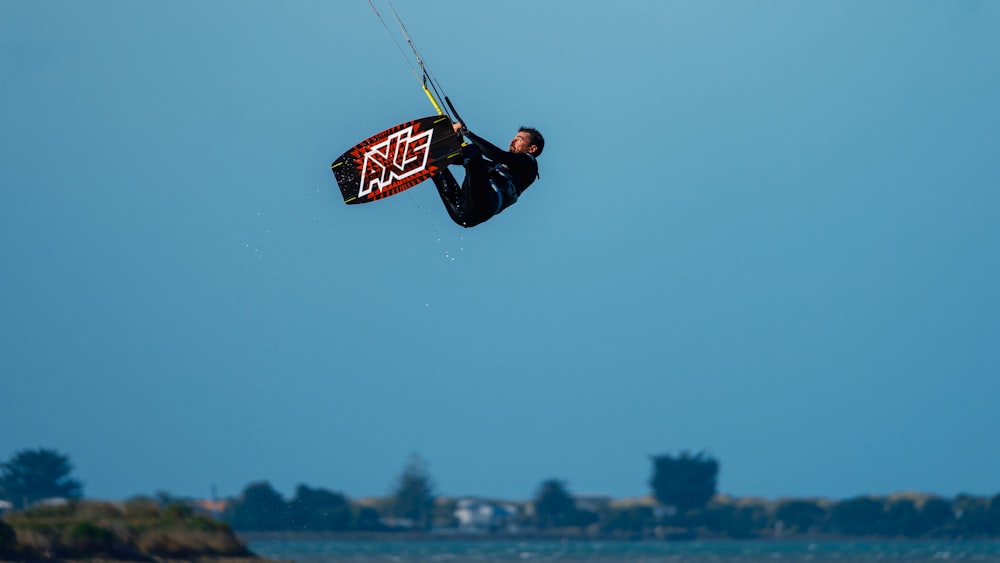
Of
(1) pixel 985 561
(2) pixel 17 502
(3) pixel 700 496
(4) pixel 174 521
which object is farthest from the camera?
(3) pixel 700 496

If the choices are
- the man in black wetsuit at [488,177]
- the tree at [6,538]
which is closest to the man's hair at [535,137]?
the man in black wetsuit at [488,177]

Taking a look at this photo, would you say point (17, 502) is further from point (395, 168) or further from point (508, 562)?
point (395, 168)

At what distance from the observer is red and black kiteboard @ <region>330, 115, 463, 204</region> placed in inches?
528

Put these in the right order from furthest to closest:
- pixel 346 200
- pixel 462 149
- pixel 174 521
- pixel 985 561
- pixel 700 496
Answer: pixel 700 496, pixel 985 561, pixel 174 521, pixel 346 200, pixel 462 149

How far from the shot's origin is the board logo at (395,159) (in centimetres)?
1361

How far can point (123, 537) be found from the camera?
112 feet

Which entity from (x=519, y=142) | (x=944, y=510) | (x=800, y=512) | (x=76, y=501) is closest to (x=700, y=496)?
(x=800, y=512)

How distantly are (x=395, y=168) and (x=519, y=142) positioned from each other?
Result: 1.28 metres

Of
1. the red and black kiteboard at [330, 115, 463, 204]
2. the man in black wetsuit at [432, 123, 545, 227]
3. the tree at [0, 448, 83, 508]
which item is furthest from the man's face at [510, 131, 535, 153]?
the tree at [0, 448, 83, 508]

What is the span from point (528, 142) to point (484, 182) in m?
0.85

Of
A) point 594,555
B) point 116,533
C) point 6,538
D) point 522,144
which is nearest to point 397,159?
point 522,144

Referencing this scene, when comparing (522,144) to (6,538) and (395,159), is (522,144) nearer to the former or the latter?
(395,159)

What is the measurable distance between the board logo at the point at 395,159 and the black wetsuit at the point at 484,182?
305 mm

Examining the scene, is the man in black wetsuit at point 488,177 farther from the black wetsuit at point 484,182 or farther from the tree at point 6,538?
the tree at point 6,538
